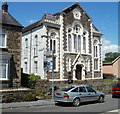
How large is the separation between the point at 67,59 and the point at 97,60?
8086 mm

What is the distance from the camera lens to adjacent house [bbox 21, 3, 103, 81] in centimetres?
2875

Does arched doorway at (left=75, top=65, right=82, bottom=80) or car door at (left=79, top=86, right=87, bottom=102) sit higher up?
arched doorway at (left=75, top=65, right=82, bottom=80)

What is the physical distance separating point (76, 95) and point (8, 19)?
46.1 ft

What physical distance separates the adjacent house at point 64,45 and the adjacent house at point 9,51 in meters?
5.24

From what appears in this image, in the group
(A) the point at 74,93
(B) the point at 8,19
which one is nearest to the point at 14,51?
(B) the point at 8,19

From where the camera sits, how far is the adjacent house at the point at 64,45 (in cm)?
2875

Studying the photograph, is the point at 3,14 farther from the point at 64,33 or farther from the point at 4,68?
the point at 64,33

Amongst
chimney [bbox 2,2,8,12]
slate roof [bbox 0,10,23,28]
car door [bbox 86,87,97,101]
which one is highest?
chimney [bbox 2,2,8,12]

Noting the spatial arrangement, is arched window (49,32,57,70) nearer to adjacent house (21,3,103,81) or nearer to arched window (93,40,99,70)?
adjacent house (21,3,103,81)

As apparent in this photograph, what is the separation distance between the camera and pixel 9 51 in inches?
896

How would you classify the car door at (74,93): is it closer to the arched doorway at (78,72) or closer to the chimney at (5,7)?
the chimney at (5,7)

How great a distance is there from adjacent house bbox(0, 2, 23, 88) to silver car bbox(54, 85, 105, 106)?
9.10 m

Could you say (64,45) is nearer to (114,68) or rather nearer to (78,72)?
(78,72)

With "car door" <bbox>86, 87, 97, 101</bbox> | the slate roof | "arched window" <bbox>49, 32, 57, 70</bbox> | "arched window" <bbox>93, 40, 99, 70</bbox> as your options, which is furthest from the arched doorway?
"car door" <bbox>86, 87, 97, 101</bbox>
